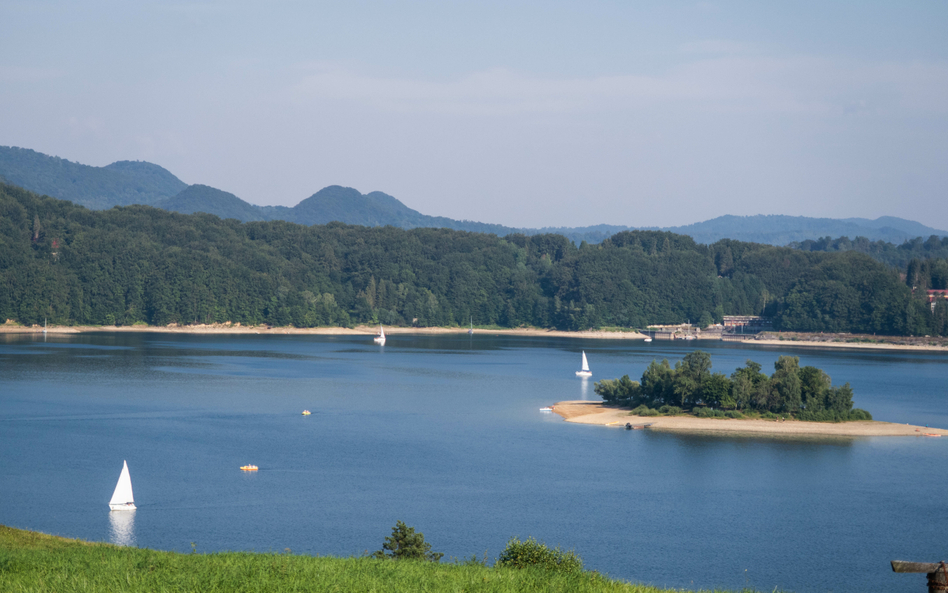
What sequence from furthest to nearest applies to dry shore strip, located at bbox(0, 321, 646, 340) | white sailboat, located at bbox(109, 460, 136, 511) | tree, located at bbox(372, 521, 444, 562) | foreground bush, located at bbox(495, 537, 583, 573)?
1. dry shore strip, located at bbox(0, 321, 646, 340)
2. white sailboat, located at bbox(109, 460, 136, 511)
3. tree, located at bbox(372, 521, 444, 562)
4. foreground bush, located at bbox(495, 537, 583, 573)

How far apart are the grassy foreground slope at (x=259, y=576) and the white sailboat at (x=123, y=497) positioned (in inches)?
839

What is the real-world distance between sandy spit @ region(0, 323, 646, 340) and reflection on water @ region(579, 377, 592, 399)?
94.4 metres

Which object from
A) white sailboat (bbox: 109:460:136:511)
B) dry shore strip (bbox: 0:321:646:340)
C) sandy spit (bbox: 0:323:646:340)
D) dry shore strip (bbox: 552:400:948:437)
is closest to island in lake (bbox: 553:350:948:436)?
dry shore strip (bbox: 552:400:948:437)

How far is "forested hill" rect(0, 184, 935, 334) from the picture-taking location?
530 feet

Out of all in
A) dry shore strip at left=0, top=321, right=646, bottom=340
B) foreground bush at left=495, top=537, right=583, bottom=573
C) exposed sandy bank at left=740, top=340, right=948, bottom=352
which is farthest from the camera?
exposed sandy bank at left=740, top=340, right=948, bottom=352

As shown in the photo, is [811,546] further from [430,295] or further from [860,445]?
[430,295]

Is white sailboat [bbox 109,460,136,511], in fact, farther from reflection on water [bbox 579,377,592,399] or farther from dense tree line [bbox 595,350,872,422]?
reflection on water [bbox 579,377,592,399]

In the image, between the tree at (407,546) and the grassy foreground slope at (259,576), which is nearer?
the grassy foreground slope at (259,576)

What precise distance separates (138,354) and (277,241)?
297 ft

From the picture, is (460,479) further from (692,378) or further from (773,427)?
(692,378)

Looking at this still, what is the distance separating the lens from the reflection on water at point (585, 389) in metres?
79.1

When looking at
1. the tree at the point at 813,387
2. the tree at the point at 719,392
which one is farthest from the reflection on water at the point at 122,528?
the tree at the point at 813,387

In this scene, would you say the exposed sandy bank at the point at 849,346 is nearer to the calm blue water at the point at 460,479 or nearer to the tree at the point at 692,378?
the calm blue water at the point at 460,479

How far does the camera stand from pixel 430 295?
194 m
